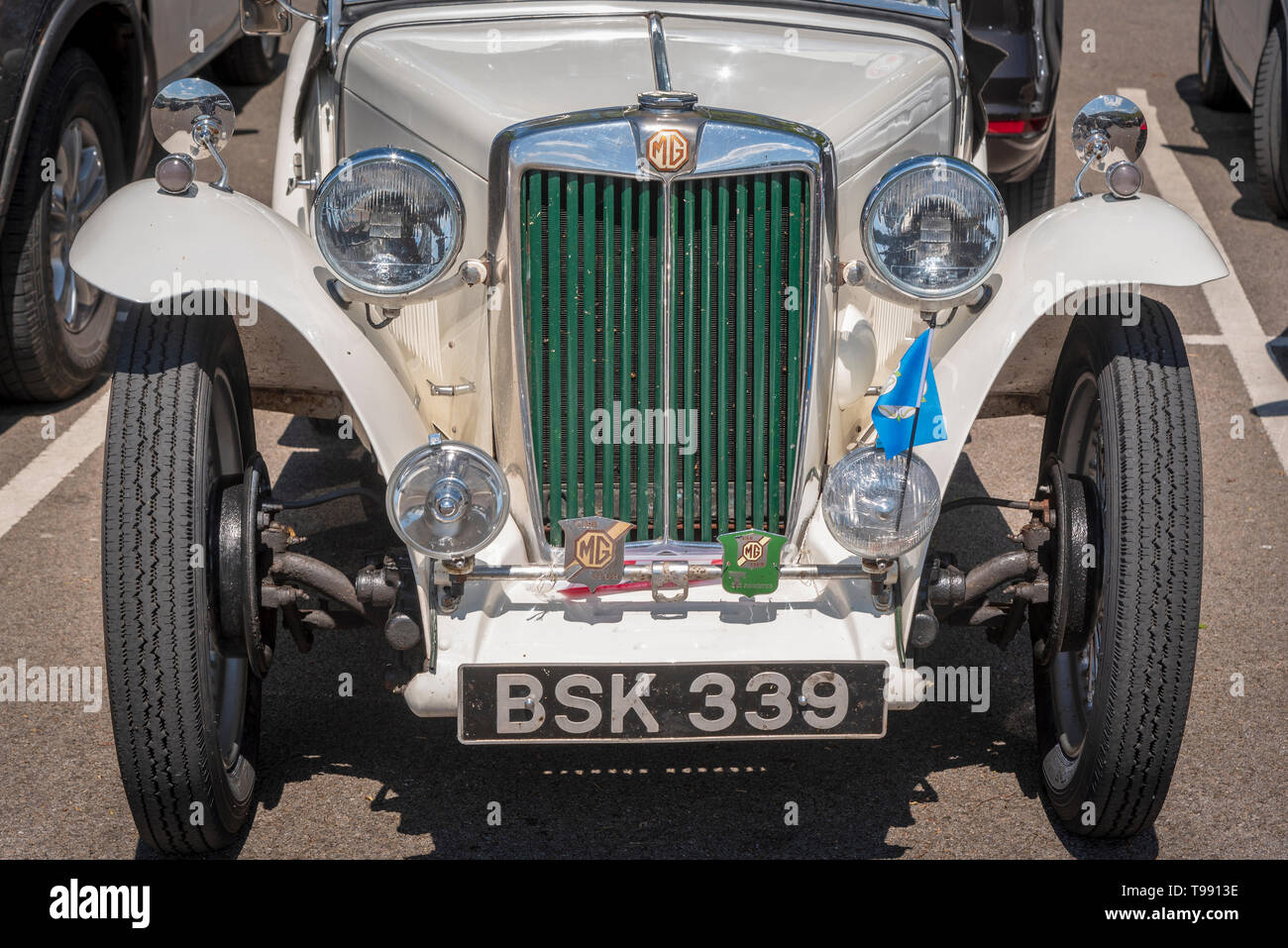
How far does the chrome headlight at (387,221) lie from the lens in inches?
111

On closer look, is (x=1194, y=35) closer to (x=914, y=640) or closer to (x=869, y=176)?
(x=869, y=176)

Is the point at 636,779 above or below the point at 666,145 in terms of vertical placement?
below

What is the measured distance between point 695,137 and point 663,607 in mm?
919

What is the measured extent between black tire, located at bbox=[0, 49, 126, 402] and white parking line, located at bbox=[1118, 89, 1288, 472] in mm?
3732

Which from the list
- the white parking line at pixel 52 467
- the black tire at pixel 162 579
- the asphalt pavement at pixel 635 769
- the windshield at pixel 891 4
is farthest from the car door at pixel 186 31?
the black tire at pixel 162 579

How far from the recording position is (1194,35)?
9.27 metres

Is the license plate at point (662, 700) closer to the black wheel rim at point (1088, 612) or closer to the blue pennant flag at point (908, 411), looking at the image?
the blue pennant flag at point (908, 411)

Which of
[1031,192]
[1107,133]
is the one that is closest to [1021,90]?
[1031,192]

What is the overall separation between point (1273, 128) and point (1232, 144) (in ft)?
3.31

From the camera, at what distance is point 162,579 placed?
107 inches

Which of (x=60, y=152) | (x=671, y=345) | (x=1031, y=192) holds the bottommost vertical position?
(x=671, y=345)

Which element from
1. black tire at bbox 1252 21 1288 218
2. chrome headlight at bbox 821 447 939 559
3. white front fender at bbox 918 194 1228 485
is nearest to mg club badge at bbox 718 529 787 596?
chrome headlight at bbox 821 447 939 559

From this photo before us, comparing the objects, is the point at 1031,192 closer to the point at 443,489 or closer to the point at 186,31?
the point at 186,31
